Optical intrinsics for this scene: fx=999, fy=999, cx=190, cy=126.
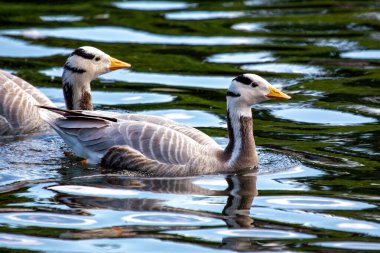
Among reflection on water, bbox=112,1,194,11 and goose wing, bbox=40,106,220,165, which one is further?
reflection on water, bbox=112,1,194,11

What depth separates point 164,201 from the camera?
10.1 metres

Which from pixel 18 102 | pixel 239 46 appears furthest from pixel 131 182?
pixel 239 46

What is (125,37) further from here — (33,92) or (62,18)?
(33,92)

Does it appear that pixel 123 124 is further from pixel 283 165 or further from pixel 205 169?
pixel 283 165

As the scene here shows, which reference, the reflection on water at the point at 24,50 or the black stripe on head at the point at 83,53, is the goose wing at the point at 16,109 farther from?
the reflection on water at the point at 24,50

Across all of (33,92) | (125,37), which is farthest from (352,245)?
(125,37)

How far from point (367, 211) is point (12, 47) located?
10.3 metres

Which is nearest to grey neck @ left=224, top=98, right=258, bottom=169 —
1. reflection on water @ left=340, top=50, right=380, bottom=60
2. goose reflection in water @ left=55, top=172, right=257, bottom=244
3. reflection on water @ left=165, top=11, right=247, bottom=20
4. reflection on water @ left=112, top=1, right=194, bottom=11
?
goose reflection in water @ left=55, top=172, right=257, bottom=244

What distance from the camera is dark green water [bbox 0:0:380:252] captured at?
9164 millimetres

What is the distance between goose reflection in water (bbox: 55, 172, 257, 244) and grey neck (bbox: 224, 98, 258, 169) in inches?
7.7

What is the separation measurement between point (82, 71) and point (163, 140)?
7.97 ft

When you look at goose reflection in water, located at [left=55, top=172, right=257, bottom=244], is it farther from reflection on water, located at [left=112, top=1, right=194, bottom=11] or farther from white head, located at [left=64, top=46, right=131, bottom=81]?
reflection on water, located at [left=112, top=1, right=194, bottom=11]

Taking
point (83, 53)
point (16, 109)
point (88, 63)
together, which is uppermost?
point (83, 53)

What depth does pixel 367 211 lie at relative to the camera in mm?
9812
